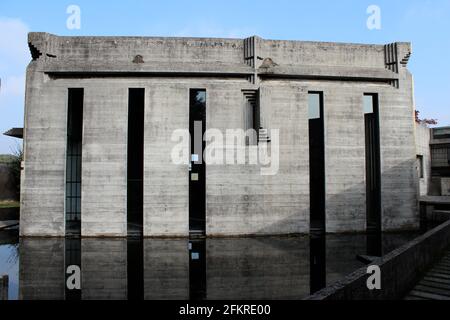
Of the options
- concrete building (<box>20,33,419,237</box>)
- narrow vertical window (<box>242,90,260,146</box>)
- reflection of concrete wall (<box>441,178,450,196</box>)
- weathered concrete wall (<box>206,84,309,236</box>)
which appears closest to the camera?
Answer: concrete building (<box>20,33,419,237</box>)

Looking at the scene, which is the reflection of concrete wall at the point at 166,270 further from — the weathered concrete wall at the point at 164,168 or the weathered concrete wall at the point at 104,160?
the weathered concrete wall at the point at 104,160

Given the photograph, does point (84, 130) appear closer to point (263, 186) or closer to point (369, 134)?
point (263, 186)

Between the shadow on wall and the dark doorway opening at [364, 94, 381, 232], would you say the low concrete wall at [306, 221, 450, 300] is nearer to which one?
the shadow on wall

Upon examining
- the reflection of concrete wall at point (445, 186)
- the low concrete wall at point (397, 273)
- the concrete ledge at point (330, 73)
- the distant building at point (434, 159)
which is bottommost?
the low concrete wall at point (397, 273)

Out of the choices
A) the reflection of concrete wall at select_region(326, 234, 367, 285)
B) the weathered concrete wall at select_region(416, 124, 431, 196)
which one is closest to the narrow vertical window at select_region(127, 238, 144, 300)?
the reflection of concrete wall at select_region(326, 234, 367, 285)

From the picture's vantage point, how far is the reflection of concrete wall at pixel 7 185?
26997 mm

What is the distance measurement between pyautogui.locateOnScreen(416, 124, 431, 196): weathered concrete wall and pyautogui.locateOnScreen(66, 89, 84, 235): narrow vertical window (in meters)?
24.1

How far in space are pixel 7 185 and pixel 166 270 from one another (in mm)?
23729

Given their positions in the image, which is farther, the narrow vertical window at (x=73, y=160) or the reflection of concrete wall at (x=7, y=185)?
the reflection of concrete wall at (x=7, y=185)

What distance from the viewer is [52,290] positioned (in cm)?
777

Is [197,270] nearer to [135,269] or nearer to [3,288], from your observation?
Result: [135,269]

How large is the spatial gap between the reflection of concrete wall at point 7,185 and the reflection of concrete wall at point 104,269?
17205 mm

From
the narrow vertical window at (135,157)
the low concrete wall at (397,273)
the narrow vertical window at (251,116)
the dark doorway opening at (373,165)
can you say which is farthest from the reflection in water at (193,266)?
the narrow vertical window at (135,157)

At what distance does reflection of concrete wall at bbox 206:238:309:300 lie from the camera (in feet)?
24.3
